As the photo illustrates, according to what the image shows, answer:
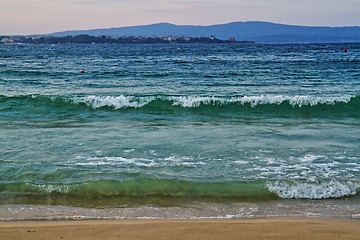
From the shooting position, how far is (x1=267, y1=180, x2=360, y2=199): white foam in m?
6.52

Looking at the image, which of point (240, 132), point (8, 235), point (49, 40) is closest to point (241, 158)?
point (240, 132)

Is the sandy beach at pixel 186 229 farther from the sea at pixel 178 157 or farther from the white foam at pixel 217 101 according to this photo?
the white foam at pixel 217 101

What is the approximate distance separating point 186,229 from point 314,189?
2752 millimetres

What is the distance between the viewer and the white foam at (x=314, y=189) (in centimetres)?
652

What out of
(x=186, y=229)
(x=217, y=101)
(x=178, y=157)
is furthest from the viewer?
(x=217, y=101)

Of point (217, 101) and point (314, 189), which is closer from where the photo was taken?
point (314, 189)

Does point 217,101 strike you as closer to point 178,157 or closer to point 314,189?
point 178,157

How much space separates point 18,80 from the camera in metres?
24.8

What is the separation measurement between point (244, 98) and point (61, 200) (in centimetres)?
1099

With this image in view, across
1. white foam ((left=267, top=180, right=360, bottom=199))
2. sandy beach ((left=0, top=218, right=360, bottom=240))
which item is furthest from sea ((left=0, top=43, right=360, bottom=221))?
sandy beach ((left=0, top=218, right=360, bottom=240))

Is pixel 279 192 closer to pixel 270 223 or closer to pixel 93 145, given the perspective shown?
pixel 270 223

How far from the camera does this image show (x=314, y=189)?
6.64 meters

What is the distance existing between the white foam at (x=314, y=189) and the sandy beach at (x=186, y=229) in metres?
1.14

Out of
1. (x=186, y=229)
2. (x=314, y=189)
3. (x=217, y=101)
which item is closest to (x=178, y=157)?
(x=314, y=189)
